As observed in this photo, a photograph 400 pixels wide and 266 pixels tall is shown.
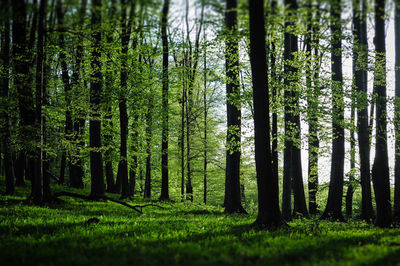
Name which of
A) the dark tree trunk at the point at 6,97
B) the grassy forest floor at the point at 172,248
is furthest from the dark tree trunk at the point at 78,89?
the grassy forest floor at the point at 172,248

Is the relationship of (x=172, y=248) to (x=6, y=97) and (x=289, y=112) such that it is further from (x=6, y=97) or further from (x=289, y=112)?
(x=6, y=97)

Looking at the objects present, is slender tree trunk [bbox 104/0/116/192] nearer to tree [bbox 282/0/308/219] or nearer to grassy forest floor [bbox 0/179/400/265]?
grassy forest floor [bbox 0/179/400/265]

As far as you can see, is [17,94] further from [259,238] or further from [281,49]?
[281,49]

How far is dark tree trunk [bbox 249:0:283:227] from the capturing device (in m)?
6.96

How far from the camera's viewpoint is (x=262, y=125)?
711 cm

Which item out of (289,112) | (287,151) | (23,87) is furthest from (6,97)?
(287,151)

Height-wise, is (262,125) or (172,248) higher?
(262,125)

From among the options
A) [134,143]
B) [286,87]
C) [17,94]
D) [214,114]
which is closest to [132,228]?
[17,94]

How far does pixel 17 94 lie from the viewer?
8656mm

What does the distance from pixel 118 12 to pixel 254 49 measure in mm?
4202

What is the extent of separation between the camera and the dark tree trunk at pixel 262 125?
274 inches

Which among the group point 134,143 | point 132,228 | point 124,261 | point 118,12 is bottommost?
point 132,228

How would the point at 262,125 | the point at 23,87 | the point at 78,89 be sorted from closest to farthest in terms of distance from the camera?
1. the point at 262,125
2. the point at 23,87
3. the point at 78,89

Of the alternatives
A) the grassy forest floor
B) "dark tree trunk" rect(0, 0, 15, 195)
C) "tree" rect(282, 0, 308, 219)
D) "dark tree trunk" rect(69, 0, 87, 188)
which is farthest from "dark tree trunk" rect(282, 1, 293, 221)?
"dark tree trunk" rect(0, 0, 15, 195)
